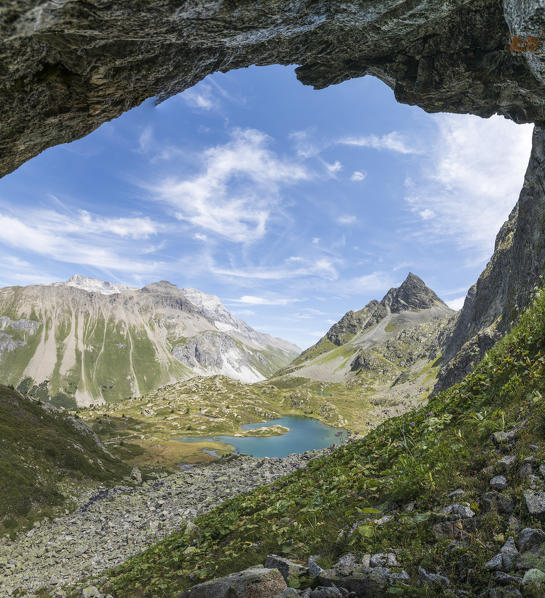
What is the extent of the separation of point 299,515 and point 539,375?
8.44 meters

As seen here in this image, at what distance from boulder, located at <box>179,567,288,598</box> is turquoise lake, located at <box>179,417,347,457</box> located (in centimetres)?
10661

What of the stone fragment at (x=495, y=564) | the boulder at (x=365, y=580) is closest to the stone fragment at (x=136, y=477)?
the boulder at (x=365, y=580)

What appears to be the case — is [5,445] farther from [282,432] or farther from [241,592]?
[282,432]

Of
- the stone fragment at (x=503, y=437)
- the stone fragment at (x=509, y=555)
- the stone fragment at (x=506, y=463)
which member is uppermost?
the stone fragment at (x=503, y=437)

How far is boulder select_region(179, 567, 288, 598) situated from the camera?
6117mm

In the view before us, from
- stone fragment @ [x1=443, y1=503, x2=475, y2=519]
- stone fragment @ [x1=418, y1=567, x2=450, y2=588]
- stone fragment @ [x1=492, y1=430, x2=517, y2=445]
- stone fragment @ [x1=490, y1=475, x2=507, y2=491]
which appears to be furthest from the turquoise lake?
stone fragment @ [x1=418, y1=567, x2=450, y2=588]

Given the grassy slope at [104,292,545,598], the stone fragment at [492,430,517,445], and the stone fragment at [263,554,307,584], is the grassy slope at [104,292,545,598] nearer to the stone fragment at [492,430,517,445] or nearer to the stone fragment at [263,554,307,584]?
the stone fragment at [492,430,517,445]

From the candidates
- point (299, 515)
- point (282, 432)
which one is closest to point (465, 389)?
point (299, 515)

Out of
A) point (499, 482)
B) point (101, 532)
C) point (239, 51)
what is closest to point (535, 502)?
point (499, 482)

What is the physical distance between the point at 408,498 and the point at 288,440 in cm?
14243

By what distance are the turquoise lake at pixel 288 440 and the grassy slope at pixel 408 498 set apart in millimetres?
100733

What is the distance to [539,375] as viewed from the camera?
28.7ft

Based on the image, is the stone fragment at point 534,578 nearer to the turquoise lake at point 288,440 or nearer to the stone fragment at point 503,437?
the stone fragment at point 503,437

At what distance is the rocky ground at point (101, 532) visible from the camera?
19781 millimetres
